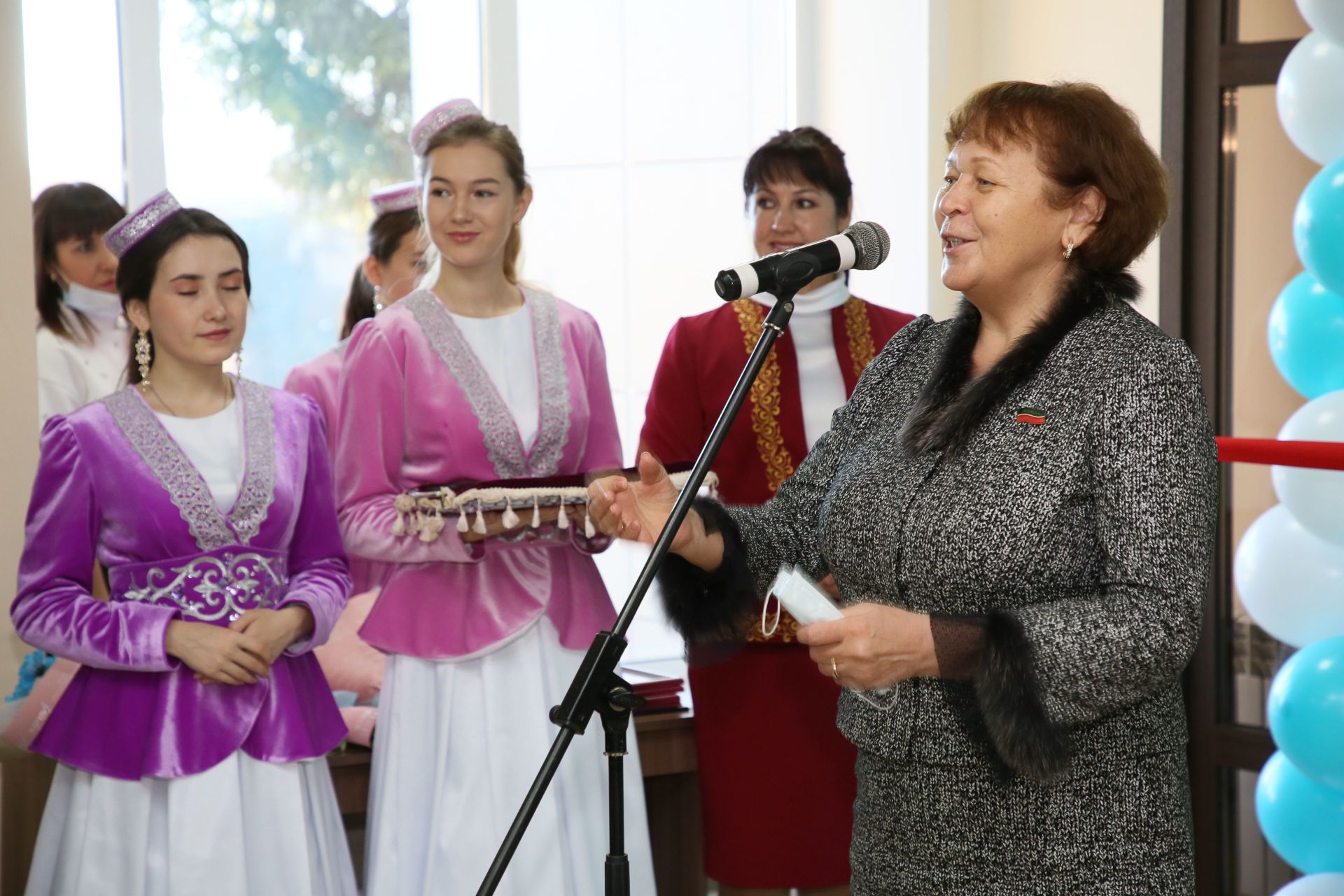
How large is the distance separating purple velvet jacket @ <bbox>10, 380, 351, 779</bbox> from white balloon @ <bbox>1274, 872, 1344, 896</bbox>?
1.70 metres

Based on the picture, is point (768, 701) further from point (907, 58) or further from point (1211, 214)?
point (907, 58)

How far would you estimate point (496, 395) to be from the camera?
241 cm

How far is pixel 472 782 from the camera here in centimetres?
231

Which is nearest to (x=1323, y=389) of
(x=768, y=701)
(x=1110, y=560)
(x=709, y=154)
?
(x=768, y=701)

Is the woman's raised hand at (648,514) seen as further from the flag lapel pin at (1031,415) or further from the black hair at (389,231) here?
the black hair at (389,231)

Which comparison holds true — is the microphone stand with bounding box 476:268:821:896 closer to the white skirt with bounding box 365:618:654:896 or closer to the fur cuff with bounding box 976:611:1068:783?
the fur cuff with bounding box 976:611:1068:783

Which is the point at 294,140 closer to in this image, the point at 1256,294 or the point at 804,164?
the point at 804,164

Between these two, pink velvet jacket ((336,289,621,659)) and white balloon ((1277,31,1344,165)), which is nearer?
pink velvet jacket ((336,289,621,659))

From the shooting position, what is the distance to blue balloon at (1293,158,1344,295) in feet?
8.00

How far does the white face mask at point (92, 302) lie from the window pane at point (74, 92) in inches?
23.2

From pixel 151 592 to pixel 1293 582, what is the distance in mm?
2019

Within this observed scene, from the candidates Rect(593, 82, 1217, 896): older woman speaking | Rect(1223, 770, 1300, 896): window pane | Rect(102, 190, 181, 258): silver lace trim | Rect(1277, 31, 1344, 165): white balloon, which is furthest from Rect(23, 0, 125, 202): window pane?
Rect(1223, 770, 1300, 896): window pane

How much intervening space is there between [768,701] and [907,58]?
7.72ft

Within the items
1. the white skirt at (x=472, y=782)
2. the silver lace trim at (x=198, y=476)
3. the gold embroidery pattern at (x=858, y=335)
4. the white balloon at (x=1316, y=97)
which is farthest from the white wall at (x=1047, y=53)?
the silver lace trim at (x=198, y=476)
